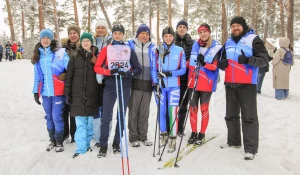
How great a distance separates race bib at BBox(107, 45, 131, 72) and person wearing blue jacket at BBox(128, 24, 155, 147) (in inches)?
12.5

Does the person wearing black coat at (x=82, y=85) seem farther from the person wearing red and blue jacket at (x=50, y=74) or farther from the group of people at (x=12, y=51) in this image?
the group of people at (x=12, y=51)

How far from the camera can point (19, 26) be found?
34.4 m

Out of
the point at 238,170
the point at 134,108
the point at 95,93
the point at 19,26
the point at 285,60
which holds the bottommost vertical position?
the point at 238,170

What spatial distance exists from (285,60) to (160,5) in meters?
18.3

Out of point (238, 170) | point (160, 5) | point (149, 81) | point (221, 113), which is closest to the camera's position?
point (238, 170)

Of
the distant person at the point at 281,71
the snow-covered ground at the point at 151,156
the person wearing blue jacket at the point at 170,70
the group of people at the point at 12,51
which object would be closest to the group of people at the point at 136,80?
the person wearing blue jacket at the point at 170,70

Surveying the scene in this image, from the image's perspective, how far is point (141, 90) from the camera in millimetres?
4574

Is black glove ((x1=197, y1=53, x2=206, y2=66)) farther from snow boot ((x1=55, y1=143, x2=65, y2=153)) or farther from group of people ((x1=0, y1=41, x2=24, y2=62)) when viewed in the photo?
group of people ((x1=0, y1=41, x2=24, y2=62))

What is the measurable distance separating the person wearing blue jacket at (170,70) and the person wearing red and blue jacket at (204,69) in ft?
0.90

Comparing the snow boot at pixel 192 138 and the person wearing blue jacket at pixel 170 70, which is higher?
the person wearing blue jacket at pixel 170 70

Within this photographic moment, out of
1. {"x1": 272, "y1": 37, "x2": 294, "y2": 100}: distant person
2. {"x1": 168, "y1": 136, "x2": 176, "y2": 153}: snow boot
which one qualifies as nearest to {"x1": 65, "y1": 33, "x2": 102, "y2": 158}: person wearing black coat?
{"x1": 168, "y1": 136, "x2": 176, "y2": 153}: snow boot

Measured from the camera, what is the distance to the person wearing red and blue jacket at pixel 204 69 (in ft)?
14.4

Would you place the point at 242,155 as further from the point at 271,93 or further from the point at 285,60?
the point at 271,93

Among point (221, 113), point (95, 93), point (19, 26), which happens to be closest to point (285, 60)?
point (221, 113)
